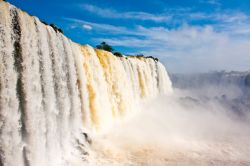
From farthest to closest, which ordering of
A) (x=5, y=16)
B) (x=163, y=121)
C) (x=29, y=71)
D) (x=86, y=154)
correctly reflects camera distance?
(x=163, y=121) → (x=86, y=154) → (x=29, y=71) → (x=5, y=16)

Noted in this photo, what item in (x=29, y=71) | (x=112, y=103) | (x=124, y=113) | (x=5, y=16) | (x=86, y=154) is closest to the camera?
(x=5, y=16)

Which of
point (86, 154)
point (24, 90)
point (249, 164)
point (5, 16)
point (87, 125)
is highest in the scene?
point (5, 16)

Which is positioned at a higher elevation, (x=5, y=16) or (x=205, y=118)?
(x=5, y=16)

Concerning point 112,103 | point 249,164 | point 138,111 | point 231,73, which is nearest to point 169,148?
point 249,164

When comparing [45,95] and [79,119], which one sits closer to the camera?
[45,95]

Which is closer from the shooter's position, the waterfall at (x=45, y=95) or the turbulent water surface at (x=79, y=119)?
the waterfall at (x=45, y=95)

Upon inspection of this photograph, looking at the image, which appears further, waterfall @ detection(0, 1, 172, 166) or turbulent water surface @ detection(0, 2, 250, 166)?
turbulent water surface @ detection(0, 2, 250, 166)

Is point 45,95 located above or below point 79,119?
above

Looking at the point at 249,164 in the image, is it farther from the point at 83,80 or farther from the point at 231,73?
the point at 231,73
